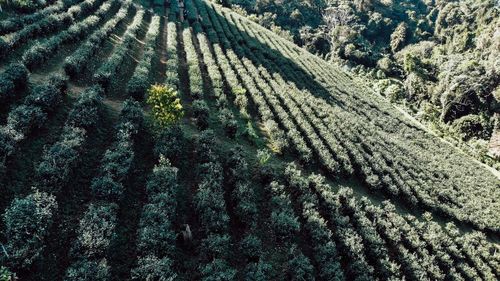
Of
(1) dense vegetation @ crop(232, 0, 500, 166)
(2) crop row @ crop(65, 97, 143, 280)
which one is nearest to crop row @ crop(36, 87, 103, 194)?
(2) crop row @ crop(65, 97, 143, 280)

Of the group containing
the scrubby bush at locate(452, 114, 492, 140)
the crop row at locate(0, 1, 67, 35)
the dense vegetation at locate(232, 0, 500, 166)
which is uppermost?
the crop row at locate(0, 1, 67, 35)

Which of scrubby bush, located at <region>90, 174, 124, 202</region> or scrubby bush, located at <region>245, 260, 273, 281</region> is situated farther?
scrubby bush, located at <region>90, 174, 124, 202</region>

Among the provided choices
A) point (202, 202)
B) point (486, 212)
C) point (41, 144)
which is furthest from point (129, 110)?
point (486, 212)

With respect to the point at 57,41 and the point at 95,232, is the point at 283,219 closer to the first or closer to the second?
the point at 95,232

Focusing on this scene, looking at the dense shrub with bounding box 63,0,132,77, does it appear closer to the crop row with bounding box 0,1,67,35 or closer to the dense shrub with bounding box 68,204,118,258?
the crop row with bounding box 0,1,67,35

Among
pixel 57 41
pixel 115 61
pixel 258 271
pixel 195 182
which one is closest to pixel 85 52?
pixel 115 61

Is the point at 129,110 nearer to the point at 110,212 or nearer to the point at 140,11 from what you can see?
the point at 110,212

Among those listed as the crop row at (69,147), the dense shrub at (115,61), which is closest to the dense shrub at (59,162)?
the crop row at (69,147)
